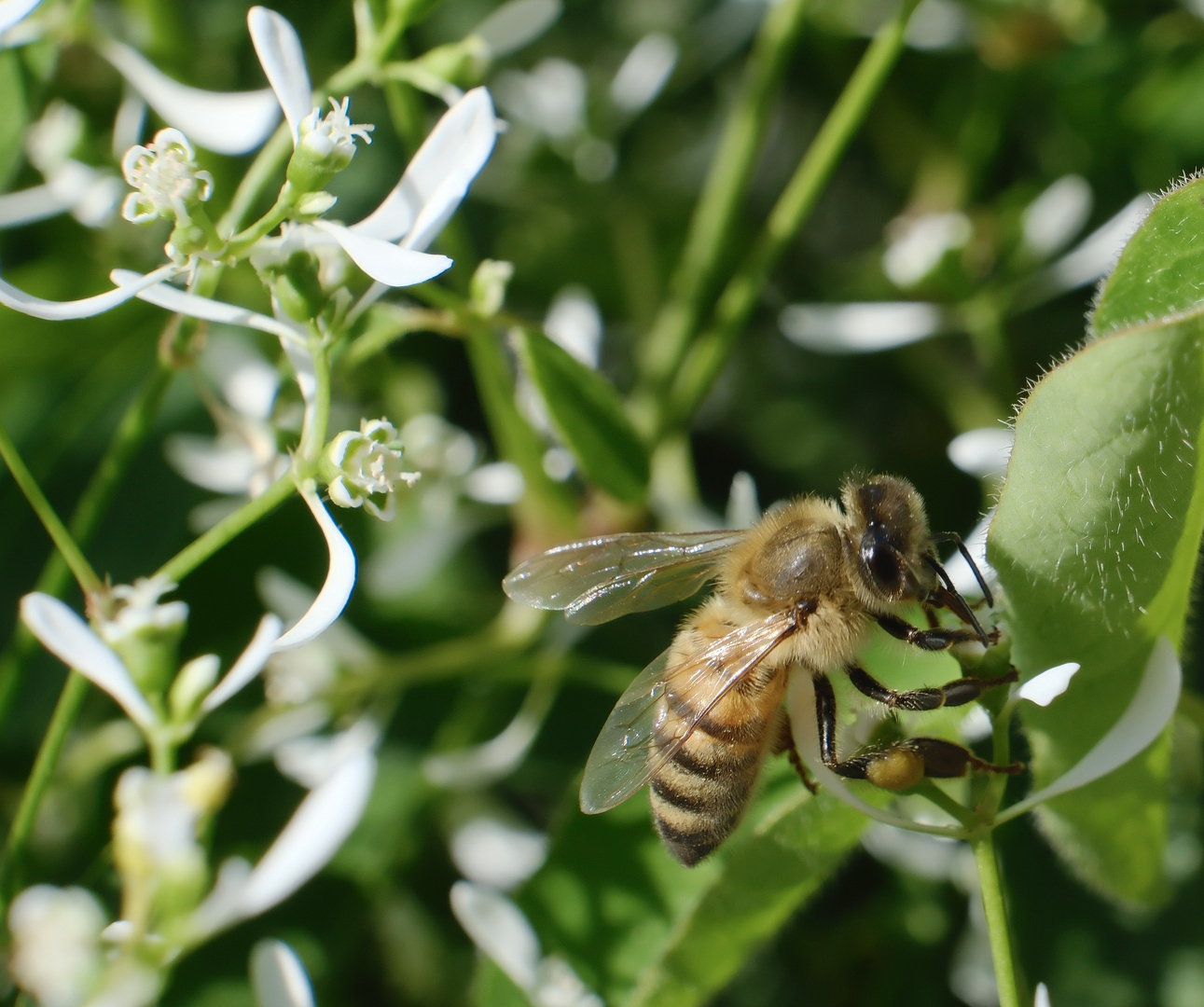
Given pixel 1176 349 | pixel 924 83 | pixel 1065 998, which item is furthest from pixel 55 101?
pixel 1065 998

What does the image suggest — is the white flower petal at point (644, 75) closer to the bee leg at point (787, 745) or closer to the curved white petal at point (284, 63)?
the curved white petal at point (284, 63)

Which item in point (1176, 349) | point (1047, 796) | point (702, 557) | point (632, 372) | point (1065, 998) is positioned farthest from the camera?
point (632, 372)

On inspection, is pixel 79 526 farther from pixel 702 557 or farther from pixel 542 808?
pixel 542 808

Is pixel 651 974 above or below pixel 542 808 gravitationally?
above

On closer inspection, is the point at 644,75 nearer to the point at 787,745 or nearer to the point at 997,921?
the point at 787,745

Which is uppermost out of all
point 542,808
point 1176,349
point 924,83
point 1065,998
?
point 1176,349
